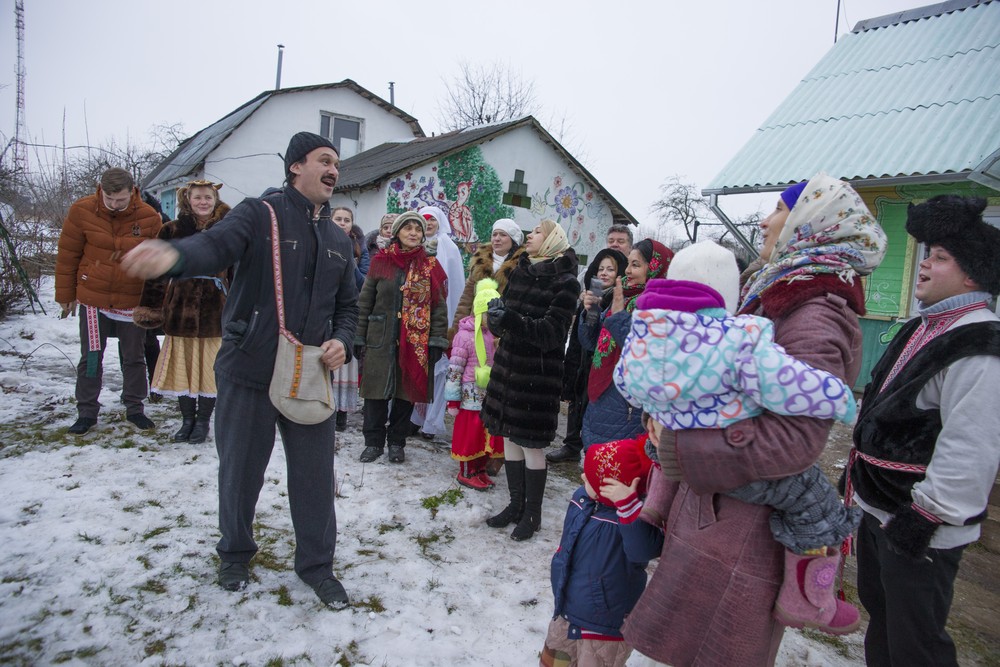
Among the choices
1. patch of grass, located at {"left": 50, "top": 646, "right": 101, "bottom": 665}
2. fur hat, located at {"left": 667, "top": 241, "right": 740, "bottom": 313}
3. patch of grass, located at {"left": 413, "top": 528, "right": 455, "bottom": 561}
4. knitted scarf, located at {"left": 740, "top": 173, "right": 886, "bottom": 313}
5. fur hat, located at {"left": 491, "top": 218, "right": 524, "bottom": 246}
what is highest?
fur hat, located at {"left": 491, "top": 218, "right": 524, "bottom": 246}

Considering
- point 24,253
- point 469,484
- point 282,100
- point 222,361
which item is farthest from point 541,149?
point 222,361

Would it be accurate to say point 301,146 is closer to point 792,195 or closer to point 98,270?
point 792,195

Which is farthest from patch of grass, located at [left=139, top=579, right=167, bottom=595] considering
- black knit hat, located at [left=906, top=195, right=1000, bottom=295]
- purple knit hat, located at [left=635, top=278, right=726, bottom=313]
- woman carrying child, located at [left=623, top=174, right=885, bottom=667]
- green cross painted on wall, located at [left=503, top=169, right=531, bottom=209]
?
green cross painted on wall, located at [left=503, top=169, right=531, bottom=209]

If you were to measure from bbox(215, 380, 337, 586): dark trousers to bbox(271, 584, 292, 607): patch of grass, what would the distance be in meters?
0.10

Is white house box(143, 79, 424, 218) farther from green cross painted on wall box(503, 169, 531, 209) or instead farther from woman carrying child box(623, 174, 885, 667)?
woman carrying child box(623, 174, 885, 667)

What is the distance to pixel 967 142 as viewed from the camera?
6.90 metres

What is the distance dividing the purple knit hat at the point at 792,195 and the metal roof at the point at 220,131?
17.0 m

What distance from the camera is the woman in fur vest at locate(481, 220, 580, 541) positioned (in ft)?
12.1

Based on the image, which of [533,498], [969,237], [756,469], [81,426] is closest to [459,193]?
[81,426]

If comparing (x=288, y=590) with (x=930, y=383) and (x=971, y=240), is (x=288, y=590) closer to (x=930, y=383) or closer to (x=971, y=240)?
(x=930, y=383)

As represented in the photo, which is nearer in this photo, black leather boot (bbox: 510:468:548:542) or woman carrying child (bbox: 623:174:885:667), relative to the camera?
woman carrying child (bbox: 623:174:885:667)

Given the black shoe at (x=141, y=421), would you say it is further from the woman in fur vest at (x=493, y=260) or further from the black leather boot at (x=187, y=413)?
the woman in fur vest at (x=493, y=260)

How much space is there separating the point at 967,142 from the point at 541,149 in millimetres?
10272

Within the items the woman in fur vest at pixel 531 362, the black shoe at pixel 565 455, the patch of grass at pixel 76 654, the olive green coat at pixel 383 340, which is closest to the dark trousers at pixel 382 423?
the olive green coat at pixel 383 340
